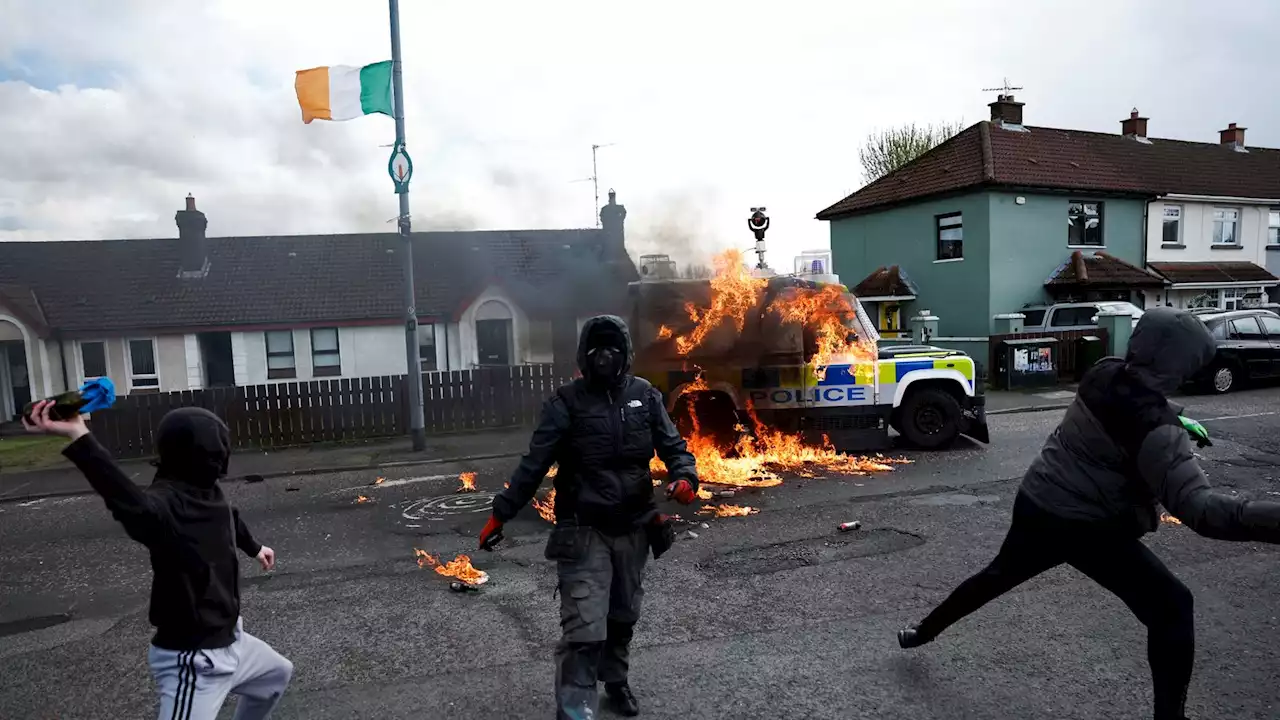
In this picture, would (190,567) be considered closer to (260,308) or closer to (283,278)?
(260,308)

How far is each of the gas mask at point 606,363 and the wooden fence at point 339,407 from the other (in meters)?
10.0

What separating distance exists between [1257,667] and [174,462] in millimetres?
4816

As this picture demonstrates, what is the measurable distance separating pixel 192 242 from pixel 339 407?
42.6ft

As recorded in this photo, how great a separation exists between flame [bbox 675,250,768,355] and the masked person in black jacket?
627 centimetres

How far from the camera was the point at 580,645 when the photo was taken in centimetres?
305

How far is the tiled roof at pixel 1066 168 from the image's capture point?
22.2 meters

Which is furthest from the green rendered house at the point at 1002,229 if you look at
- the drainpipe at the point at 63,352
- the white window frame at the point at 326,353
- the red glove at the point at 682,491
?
the drainpipe at the point at 63,352

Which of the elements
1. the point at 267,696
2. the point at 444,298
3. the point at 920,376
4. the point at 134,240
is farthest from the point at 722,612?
the point at 134,240

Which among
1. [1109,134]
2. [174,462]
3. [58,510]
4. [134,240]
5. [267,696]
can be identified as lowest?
[58,510]

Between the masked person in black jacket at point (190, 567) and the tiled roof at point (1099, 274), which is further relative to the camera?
the tiled roof at point (1099, 274)

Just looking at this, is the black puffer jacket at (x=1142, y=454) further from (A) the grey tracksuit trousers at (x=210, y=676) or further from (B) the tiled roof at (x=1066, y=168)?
(B) the tiled roof at (x=1066, y=168)

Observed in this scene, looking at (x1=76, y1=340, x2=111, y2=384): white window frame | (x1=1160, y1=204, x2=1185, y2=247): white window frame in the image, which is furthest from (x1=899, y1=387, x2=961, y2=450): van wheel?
(x1=1160, y1=204, x2=1185, y2=247): white window frame

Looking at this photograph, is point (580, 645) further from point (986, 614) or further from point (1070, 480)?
point (986, 614)

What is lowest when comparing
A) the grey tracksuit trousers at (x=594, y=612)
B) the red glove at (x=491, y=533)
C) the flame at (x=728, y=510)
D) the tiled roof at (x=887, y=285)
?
the flame at (x=728, y=510)
